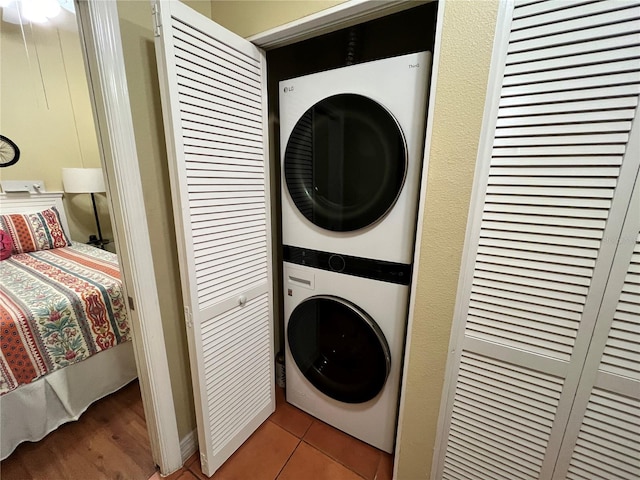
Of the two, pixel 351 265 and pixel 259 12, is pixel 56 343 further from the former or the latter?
pixel 259 12

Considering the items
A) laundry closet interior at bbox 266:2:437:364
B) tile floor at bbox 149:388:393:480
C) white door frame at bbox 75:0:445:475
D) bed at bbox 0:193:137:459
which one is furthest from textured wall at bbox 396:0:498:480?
bed at bbox 0:193:137:459

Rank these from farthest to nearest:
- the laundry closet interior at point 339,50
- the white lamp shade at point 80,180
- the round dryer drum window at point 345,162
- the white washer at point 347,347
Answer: the white lamp shade at point 80,180
the laundry closet interior at point 339,50
the white washer at point 347,347
the round dryer drum window at point 345,162

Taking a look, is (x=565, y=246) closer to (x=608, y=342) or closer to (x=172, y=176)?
(x=608, y=342)

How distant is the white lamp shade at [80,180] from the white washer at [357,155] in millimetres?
2588

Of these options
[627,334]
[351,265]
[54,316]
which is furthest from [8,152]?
[627,334]

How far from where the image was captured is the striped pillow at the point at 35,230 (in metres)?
2.23

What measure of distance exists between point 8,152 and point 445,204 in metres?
3.74

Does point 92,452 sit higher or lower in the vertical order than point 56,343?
lower

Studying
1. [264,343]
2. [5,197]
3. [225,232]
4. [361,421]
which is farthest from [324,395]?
[5,197]

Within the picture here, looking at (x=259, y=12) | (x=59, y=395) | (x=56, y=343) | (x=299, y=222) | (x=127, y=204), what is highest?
(x=259, y=12)

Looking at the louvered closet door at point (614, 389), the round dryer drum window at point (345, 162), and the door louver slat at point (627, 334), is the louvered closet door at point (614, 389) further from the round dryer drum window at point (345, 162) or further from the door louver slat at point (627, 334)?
the round dryer drum window at point (345, 162)

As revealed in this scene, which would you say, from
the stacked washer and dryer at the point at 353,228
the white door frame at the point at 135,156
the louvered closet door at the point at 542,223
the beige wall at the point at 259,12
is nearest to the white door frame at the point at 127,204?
the white door frame at the point at 135,156

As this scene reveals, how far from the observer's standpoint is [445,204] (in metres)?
0.83

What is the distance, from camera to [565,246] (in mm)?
727
